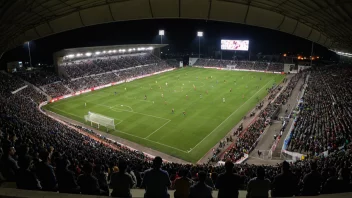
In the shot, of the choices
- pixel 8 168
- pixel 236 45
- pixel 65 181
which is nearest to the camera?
pixel 65 181

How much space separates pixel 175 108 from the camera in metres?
43.2

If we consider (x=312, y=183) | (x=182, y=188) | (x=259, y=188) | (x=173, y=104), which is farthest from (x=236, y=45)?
(x=182, y=188)

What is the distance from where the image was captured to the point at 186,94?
173 feet

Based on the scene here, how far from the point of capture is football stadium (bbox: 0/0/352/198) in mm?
5766

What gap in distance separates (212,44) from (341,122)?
89957 millimetres

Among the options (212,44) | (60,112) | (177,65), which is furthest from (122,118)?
(212,44)

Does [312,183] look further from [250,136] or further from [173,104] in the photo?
[173,104]

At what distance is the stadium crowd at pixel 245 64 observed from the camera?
84.2 m

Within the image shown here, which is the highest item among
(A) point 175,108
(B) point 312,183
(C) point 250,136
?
(B) point 312,183

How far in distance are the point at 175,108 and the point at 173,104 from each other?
2383mm

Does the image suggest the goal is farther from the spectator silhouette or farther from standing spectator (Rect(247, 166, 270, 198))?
standing spectator (Rect(247, 166, 270, 198))

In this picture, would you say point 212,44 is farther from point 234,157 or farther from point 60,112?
point 234,157

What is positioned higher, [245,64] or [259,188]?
[245,64]

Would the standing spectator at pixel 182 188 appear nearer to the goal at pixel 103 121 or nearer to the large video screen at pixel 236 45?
the goal at pixel 103 121
